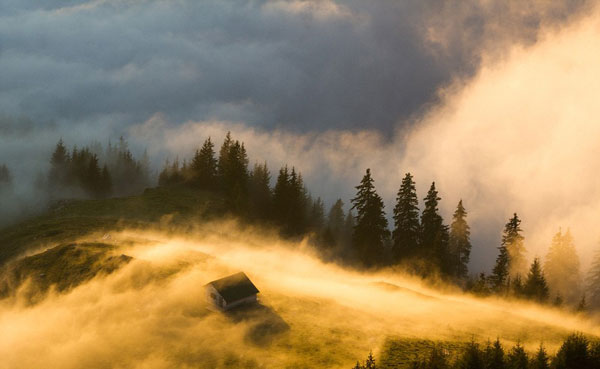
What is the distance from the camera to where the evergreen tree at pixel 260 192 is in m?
99.4

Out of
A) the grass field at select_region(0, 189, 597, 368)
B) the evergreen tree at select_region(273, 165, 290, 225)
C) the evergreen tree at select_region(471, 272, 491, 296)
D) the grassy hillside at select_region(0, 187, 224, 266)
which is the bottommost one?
the grass field at select_region(0, 189, 597, 368)

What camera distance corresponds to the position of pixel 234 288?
181 feet

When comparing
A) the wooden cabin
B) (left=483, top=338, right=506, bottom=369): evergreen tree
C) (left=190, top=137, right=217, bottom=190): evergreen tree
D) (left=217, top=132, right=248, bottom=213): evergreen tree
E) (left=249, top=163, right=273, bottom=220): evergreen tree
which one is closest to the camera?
(left=483, top=338, right=506, bottom=369): evergreen tree

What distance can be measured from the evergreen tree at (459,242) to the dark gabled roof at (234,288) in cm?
4470

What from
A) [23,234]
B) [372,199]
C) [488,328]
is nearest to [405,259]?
[372,199]

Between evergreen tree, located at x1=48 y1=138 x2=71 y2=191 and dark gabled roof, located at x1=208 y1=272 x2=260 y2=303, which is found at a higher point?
evergreen tree, located at x1=48 y1=138 x2=71 y2=191

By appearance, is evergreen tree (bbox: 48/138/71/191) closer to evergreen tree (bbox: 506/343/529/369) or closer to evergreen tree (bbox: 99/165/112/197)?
evergreen tree (bbox: 99/165/112/197)

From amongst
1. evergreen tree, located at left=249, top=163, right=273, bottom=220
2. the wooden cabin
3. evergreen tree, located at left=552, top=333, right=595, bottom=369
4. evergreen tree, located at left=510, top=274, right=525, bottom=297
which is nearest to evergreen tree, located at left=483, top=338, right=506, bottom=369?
evergreen tree, located at left=552, top=333, right=595, bottom=369

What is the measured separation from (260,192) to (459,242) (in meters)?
46.2

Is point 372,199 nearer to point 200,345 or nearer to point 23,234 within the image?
point 200,345

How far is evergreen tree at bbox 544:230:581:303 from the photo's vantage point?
8712 cm

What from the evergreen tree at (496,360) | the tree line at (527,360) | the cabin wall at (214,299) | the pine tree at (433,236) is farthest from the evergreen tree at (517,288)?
the cabin wall at (214,299)

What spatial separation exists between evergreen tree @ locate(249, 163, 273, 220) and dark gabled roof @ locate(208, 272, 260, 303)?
41.1 m

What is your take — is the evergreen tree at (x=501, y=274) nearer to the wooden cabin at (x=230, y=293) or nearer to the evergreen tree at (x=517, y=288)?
the evergreen tree at (x=517, y=288)
